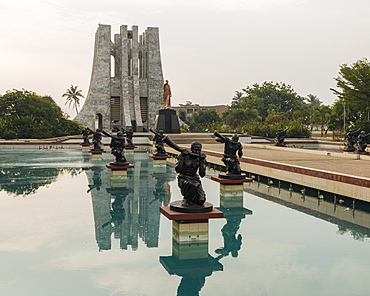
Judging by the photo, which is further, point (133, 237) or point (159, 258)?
point (133, 237)

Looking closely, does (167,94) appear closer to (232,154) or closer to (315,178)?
(315,178)

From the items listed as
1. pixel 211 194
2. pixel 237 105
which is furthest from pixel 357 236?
pixel 237 105

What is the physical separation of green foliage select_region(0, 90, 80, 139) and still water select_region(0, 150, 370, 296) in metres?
30.6

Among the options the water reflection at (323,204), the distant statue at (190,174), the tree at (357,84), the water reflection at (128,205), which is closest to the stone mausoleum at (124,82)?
the tree at (357,84)

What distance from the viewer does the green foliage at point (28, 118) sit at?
134 feet

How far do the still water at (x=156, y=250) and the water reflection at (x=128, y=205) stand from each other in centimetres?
3

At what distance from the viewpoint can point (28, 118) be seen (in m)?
41.4

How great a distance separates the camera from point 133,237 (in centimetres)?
788

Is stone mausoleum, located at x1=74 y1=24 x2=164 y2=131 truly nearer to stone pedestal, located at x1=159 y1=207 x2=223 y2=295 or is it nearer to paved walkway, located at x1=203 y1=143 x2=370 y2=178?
paved walkway, located at x1=203 y1=143 x2=370 y2=178

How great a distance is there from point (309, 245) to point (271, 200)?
438cm

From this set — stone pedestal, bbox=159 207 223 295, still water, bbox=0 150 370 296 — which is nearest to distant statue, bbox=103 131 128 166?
still water, bbox=0 150 370 296

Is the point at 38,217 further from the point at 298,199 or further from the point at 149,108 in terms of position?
the point at 149,108

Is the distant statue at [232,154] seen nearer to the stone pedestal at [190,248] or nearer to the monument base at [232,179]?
the monument base at [232,179]

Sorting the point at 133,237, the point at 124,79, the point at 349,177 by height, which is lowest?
the point at 133,237
